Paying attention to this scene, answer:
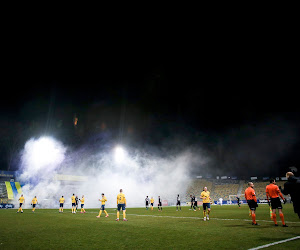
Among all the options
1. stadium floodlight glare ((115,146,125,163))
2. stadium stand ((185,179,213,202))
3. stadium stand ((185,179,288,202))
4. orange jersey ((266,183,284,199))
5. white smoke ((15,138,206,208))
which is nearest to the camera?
orange jersey ((266,183,284,199))

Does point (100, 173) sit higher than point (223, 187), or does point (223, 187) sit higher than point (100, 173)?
point (100, 173)

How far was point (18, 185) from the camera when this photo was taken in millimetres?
43469

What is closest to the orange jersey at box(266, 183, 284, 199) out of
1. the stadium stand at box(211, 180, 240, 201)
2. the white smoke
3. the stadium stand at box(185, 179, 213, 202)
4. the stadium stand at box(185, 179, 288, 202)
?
the white smoke

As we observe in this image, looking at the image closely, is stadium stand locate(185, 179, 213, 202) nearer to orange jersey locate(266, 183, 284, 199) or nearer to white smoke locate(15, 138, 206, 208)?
white smoke locate(15, 138, 206, 208)

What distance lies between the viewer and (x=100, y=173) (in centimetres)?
5503

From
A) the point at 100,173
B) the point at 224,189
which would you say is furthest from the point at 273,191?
the point at 224,189

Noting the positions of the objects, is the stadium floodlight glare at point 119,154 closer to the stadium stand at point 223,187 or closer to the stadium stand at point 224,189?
the stadium stand at point 223,187

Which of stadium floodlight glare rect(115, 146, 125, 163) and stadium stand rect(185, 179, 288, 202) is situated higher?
stadium floodlight glare rect(115, 146, 125, 163)

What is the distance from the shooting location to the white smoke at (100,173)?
4569 centimetres

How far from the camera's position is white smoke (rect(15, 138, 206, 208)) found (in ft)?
150

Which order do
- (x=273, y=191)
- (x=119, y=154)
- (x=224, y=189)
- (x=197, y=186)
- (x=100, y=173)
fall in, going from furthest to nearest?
(x=197, y=186), (x=224, y=189), (x=100, y=173), (x=119, y=154), (x=273, y=191)

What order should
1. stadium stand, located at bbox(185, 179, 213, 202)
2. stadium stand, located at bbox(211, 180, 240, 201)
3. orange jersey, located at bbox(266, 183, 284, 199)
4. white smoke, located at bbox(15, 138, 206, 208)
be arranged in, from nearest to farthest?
orange jersey, located at bbox(266, 183, 284, 199)
white smoke, located at bbox(15, 138, 206, 208)
stadium stand, located at bbox(211, 180, 240, 201)
stadium stand, located at bbox(185, 179, 213, 202)

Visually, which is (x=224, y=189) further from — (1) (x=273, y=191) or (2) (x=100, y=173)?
(1) (x=273, y=191)

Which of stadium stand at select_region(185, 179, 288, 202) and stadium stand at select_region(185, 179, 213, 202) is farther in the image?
stadium stand at select_region(185, 179, 213, 202)
